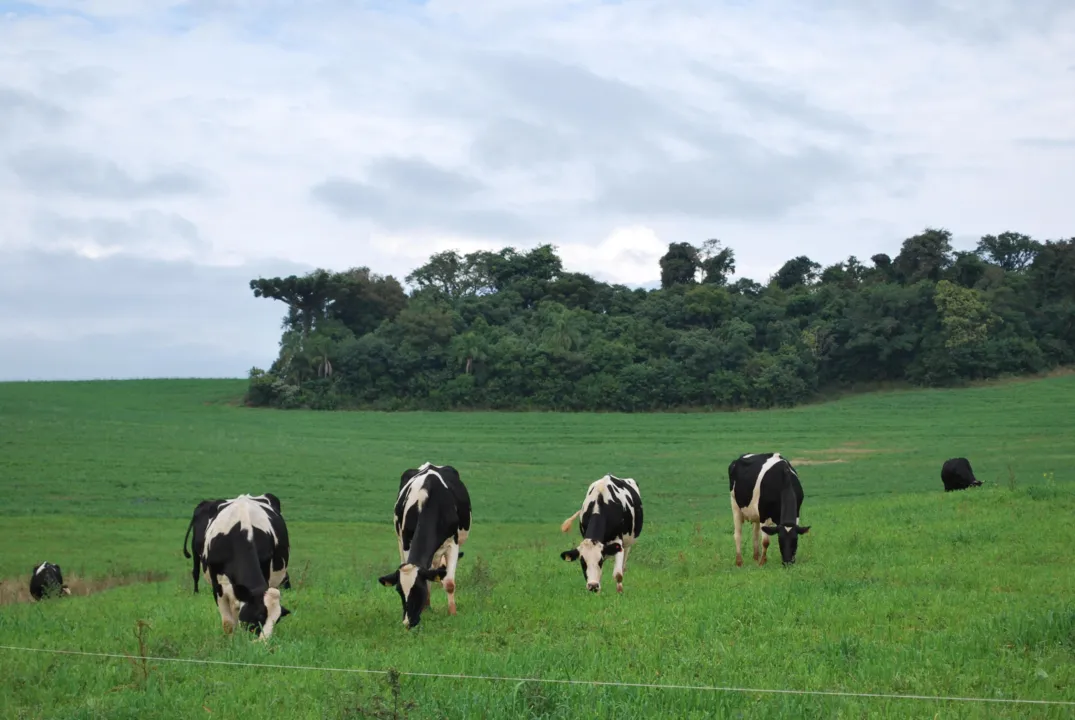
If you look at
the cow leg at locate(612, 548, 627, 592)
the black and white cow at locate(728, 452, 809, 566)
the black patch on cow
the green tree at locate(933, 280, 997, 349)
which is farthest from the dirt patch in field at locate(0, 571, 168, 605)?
the green tree at locate(933, 280, 997, 349)

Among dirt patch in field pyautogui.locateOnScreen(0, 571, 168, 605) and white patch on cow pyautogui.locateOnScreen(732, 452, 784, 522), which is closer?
white patch on cow pyautogui.locateOnScreen(732, 452, 784, 522)

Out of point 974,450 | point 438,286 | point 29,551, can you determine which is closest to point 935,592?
point 29,551

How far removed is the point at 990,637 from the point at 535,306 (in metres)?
96.1

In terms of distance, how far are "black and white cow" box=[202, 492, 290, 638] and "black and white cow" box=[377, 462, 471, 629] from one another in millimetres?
1546

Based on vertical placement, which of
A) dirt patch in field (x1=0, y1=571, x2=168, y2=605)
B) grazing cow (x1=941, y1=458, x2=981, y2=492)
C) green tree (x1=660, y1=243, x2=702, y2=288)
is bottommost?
dirt patch in field (x1=0, y1=571, x2=168, y2=605)

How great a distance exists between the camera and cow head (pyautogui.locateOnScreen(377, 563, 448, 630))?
40.5 feet

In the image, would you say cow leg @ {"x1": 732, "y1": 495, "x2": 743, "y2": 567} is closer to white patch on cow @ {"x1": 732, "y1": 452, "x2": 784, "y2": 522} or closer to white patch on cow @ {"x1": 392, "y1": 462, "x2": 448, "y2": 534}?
white patch on cow @ {"x1": 732, "y1": 452, "x2": 784, "y2": 522}

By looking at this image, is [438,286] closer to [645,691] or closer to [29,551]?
[29,551]

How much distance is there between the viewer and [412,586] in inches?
488

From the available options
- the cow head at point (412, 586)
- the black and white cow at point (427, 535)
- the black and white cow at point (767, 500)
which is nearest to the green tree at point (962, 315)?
the black and white cow at point (767, 500)

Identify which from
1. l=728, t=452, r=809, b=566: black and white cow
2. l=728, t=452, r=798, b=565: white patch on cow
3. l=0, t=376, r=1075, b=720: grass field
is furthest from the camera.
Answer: l=728, t=452, r=798, b=565: white patch on cow

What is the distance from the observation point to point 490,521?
35.3m

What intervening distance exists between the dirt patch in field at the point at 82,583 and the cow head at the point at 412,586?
36.0ft

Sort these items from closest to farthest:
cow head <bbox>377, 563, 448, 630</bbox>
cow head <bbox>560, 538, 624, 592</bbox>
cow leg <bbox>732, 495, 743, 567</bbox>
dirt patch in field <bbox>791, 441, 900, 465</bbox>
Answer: cow head <bbox>377, 563, 448, 630</bbox> < cow head <bbox>560, 538, 624, 592</bbox> < cow leg <bbox>732, 495, 743, 567</bbox> < dirt patch in field <bbox>791, 441, 900, 465</bbox>
